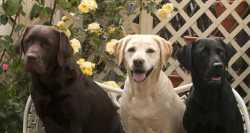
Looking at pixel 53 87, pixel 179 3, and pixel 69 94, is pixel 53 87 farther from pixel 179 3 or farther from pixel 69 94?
pixel 179 3

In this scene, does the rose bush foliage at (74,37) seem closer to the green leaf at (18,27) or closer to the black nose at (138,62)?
the green leaf at (18,27)

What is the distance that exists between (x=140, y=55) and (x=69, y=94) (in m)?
0.46

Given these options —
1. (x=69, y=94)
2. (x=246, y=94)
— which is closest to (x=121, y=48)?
(x=69, y=94)

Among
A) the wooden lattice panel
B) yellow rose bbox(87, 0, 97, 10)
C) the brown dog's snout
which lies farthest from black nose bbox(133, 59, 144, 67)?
the wooden lattice panel

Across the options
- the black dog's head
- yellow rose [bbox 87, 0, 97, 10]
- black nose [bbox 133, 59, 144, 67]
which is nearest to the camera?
the black dog's head

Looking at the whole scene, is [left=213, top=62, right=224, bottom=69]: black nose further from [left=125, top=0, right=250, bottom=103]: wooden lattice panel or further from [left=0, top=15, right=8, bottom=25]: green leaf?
[left=0, top=15, right=8, bottom=25]: green leaf

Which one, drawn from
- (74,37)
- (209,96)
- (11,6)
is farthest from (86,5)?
(209,96)

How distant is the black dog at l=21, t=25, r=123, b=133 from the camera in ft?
11.2

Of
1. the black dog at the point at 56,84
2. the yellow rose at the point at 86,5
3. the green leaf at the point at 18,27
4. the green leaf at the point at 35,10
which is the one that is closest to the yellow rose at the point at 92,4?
the yellow rose at the point at 86,5

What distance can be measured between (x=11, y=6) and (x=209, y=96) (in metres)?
1.48

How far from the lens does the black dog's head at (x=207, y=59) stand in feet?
11.3

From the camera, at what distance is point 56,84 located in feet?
11.4

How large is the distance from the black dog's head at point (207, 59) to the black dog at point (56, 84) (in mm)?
556

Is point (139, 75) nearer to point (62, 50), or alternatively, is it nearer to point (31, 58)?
point (62, 50)
